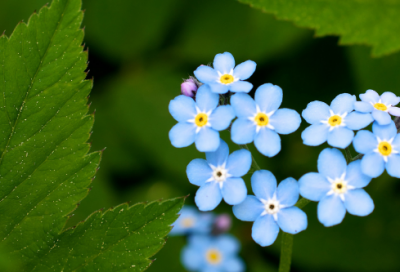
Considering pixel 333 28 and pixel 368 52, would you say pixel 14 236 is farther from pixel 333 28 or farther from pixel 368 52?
pixel 368 52

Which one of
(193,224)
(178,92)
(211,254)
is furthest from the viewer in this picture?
(178,92)

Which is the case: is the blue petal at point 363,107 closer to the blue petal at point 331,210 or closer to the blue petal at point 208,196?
the blue petal at point 331,210

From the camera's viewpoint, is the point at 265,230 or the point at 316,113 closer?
the point at 265,230

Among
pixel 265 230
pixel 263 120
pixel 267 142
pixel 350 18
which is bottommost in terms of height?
pixel 265 230

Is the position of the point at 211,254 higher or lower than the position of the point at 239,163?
higher

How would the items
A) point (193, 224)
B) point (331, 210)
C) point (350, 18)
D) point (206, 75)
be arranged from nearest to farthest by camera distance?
point (331, 210)
point (206, 75)
point (350, 18)
point (193, 224)

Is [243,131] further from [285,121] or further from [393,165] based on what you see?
[393,165]

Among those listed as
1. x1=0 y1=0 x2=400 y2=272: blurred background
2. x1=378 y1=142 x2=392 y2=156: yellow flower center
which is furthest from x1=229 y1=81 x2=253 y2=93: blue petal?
x1=0 y1=0 x2=400 y2=272: blurred background

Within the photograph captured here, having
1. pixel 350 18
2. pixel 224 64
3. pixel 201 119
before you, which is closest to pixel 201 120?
pixel 201 119
